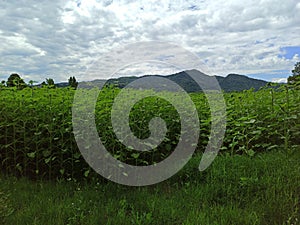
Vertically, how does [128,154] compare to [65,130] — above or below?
below

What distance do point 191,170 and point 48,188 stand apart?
1.89 meters

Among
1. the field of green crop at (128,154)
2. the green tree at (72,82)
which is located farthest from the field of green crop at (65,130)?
the green tree at (72,82)

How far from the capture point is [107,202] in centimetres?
Result: 318

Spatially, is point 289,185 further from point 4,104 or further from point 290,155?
point 4,104

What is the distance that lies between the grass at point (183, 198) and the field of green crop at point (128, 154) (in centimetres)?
1

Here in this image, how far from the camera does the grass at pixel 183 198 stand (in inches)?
108

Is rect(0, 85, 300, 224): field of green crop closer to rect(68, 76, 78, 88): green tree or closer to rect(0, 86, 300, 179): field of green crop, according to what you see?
rect(0, 86, 300, 179): field of green crop

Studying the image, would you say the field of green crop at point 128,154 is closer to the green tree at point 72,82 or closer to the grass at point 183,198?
the grass at point 183,198

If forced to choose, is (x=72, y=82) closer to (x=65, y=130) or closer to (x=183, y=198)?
(x=65, y=130)

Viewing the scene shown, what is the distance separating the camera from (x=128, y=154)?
3.86 metres

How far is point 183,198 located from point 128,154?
103cm

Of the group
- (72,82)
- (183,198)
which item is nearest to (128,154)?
(183,198)

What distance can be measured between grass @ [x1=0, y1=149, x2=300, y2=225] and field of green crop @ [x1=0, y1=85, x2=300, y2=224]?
0.04ft

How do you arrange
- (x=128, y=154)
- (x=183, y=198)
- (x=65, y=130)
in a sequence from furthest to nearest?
(x=128, y=154) → (x=65, y=130) → (x=183, y=198)
